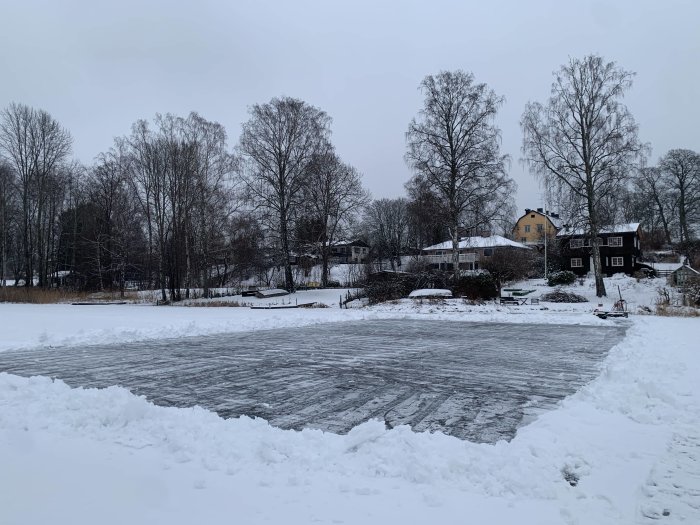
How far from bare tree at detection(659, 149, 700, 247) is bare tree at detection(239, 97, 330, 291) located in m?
46.4

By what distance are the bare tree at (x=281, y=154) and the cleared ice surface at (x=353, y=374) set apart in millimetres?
23909

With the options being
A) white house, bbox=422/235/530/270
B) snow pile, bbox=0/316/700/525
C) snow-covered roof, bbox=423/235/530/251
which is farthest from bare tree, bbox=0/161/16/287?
snow pile, bbox=0/316/700/525

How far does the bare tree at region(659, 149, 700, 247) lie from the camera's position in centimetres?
5744

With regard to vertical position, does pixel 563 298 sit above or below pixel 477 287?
below

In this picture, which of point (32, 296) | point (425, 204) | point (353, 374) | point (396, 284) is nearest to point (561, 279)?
point (425, 204)

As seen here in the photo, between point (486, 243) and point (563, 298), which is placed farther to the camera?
point (486, 243)

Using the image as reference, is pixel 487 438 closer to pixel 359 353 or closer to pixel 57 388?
pixel 57 388

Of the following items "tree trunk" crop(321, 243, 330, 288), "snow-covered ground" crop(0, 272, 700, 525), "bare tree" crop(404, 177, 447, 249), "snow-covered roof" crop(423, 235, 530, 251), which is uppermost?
"bare tree" crop(404, 177, 447, 249)

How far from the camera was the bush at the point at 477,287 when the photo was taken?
1037 inches

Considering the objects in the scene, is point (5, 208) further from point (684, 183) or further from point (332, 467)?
point (684, 183)

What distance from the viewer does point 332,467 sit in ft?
12.4

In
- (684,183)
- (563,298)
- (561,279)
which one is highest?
(684,183)

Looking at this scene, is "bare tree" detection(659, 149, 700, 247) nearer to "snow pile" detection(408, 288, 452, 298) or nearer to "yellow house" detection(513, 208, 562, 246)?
"yellow house" detection(513, 208, 562, 246)

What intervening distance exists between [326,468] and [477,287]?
933 inches
